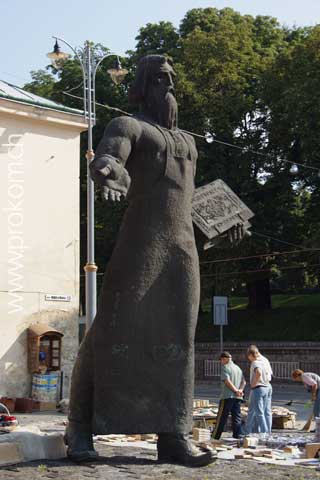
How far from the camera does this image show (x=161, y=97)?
7.38m

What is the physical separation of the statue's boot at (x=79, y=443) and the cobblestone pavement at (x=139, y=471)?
7cm

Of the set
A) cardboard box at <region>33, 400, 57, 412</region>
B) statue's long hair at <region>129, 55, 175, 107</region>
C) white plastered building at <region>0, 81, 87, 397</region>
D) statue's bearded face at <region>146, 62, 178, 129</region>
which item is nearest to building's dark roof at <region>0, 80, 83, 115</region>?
white plastered building at <region>0, 81, 87, 397</region>

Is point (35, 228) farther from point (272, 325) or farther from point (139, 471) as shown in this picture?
point (139, 471)

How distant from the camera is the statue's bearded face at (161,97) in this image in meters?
7.36

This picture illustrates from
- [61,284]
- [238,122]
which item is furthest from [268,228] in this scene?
[61,284]

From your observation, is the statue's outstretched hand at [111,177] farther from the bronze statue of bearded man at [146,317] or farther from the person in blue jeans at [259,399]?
the person in blue jeans at [259,399]

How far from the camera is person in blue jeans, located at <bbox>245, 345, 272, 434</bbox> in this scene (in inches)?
516

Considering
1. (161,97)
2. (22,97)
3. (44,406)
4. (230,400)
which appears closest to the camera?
(161,97)

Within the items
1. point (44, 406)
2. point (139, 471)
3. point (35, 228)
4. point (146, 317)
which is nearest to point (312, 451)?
point (139, 471)

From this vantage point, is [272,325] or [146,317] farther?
[272,325]

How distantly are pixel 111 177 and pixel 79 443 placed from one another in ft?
7.09

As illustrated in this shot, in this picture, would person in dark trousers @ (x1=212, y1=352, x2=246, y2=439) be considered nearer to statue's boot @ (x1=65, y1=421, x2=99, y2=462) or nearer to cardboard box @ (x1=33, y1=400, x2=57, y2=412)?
statue's boot @ (x1=65, y1=421, x2=99, y2=462)

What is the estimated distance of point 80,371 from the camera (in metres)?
7.04

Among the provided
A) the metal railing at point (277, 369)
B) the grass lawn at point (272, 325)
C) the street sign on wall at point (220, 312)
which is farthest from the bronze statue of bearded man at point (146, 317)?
the grass lawn at point (272, 325)
